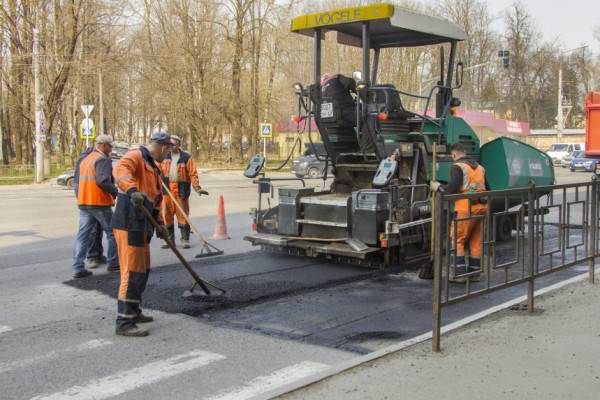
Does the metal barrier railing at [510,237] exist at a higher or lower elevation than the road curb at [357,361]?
higher

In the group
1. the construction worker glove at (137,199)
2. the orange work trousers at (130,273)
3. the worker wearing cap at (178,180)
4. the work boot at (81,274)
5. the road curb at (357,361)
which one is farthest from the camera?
the worker wearing cap at (178,180)

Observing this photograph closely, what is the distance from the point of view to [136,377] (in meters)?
4.61

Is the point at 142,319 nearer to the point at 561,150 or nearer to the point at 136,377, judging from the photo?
the point at 136,377

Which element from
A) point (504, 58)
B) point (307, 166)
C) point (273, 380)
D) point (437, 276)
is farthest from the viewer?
point (307, 166)

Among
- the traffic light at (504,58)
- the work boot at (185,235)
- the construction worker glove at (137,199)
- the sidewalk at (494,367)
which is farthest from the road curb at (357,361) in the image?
the traffic light at (504,58)

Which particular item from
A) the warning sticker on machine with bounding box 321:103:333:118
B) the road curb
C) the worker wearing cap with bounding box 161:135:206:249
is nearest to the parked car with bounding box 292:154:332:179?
the worker wearing cap with bounding box 161:135:206:249

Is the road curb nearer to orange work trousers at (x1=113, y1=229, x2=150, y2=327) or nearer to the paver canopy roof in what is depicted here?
orange work trousers at (x1=113, y1=229, x2=150, y2=327)

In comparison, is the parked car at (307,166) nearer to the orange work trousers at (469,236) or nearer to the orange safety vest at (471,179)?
the orange safety vest at (471,179)

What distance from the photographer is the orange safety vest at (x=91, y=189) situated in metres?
8.22

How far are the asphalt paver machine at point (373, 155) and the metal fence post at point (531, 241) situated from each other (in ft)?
6.42

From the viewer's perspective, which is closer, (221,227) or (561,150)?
(221,227)

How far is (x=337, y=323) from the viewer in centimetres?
601

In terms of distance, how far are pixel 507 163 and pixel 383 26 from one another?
301 centimetres

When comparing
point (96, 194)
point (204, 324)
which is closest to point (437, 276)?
point (204, 324)
